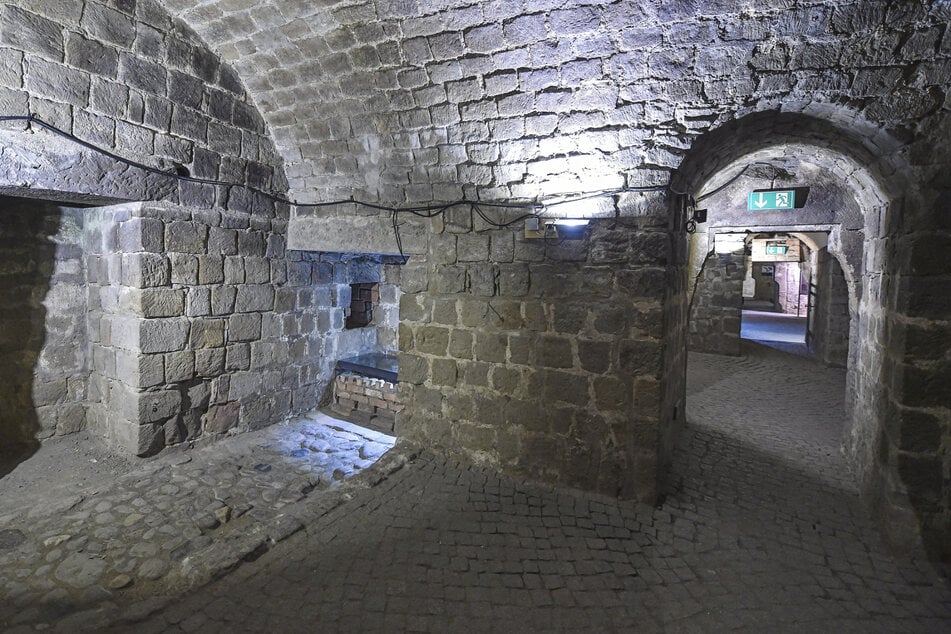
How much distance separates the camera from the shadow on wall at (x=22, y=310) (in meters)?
4.49

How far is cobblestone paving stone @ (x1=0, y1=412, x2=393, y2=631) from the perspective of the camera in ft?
8.85

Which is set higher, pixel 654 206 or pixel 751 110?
Result: pixel 751 110

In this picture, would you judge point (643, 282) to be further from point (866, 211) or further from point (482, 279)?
point (866, 211)

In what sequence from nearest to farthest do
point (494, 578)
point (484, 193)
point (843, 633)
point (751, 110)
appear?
1. point (843, 633)
2. point (494, 578)
3. point (751, 110)
4. point (484, 193)

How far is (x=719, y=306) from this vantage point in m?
9.94

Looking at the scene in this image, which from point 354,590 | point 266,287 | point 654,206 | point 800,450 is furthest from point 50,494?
point 800,450

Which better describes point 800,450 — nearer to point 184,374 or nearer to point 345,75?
point 345,75

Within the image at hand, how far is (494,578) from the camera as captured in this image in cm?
286

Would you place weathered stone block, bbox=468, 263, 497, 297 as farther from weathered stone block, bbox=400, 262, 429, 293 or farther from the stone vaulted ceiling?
the stone vaulted ceiling

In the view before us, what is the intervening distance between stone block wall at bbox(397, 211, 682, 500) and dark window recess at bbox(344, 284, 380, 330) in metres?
2.88

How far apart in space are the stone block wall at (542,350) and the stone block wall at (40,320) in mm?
3245

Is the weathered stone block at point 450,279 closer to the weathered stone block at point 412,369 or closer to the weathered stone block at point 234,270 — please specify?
the weathered stone block at point 412,369

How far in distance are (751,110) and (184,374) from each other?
502 centimetres

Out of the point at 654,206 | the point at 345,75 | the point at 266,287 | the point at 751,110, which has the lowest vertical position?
the point at 266,287
